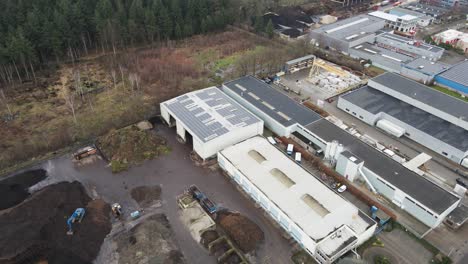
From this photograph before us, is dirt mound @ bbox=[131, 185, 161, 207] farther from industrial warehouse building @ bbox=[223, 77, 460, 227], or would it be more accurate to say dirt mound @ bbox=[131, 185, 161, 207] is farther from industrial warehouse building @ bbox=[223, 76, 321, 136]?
industrial warehouse building @ bbox=[223, 77, 460, 227]

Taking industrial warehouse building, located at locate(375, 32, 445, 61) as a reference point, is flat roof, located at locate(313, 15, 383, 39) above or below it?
above

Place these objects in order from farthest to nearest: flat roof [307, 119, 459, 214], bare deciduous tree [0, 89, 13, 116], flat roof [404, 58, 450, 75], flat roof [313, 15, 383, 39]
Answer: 1. flat roof [313, 15, 383, 39]
2. flat roof [404, 58, 450, 75]
3. bare deciduous tree [0, 89, 13, 116]
4. flat roof [307, 119, 459, 214]

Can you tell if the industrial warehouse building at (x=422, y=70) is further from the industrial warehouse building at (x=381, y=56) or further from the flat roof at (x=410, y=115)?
the flat roof at (x=410, y=115)

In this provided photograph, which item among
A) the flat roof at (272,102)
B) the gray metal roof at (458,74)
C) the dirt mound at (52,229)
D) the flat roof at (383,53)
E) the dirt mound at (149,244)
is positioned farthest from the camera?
the flat roof at (383,53)

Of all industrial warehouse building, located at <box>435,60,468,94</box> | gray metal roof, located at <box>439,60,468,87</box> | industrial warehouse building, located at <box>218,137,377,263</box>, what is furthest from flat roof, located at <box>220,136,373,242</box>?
gray metal roof, located at <box>439,60,468,87</box>

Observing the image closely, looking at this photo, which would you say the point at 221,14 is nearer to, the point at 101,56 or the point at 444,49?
the point at 101,56

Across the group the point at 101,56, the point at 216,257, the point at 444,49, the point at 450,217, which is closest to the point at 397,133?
the point at 450,217

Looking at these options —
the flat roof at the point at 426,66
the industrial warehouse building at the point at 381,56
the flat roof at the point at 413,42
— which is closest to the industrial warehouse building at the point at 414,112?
the flat roof at the point at 426,66

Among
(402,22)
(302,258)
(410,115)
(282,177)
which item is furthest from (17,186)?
(402,22)
